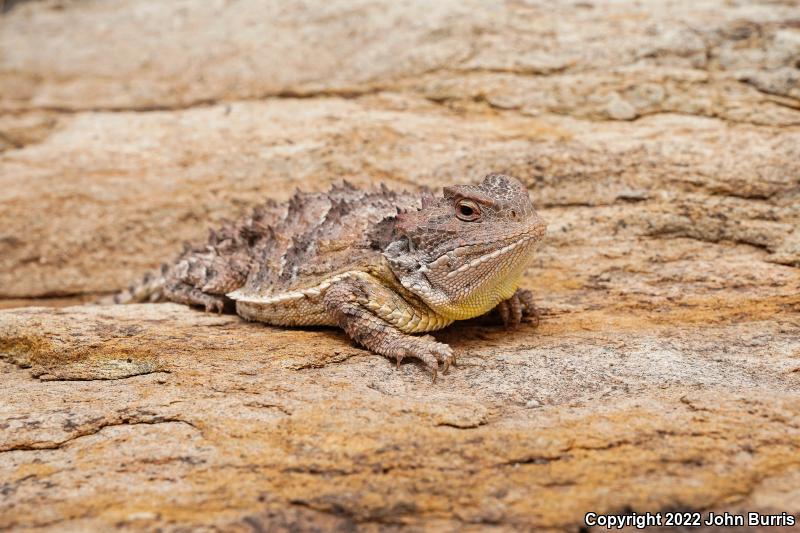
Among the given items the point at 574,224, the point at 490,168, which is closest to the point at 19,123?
the point at 490,168

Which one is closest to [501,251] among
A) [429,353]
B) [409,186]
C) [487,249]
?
[487,249]

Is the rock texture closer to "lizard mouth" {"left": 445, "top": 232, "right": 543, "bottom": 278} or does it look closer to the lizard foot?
the lizard foot

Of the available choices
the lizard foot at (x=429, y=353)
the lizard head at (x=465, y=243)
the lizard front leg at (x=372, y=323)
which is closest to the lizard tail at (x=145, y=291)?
the lizard front leg at (x=372, y=323)

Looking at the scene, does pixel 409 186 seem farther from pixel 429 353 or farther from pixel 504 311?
pixel 429 353

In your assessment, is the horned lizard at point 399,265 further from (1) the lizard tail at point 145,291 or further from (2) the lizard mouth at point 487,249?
(1) the lizard tail at point 145,291

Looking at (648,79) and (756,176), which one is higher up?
(648,79)

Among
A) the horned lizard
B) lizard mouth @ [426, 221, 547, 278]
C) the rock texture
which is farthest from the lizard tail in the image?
lizard mouth @ [426, 221, 547, 278]

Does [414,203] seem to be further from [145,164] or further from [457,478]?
[145,164]

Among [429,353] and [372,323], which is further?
[372,323]
